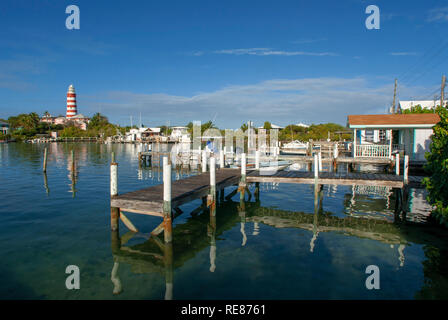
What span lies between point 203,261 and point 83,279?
9.97 ft

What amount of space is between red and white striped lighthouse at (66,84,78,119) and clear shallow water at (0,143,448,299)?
124 meters

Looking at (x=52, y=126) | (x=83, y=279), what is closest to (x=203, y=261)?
(x=83, y=279)

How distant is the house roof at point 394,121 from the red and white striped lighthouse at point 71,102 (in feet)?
411

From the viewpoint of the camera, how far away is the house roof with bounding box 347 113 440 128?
2185 cm

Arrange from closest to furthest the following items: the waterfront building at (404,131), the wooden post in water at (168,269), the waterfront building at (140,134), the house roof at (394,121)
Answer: the wooden post in water at (168,269), the house roof at (394,121), the waterfront building at (404,131), the waterfront building at (140,134)

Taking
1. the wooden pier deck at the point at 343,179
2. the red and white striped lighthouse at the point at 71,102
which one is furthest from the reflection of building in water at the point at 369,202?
the red and white striped lighthouse at the point at 71,102

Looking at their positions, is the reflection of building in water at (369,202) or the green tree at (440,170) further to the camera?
the reflection of building in water at (369,202)

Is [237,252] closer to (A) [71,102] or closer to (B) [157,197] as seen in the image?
(B) [157,197]

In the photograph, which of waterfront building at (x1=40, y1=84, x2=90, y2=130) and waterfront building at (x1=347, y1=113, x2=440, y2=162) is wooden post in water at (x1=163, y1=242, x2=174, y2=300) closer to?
waterfront building at (x1=347, y1=113, x2=440, y2=162)

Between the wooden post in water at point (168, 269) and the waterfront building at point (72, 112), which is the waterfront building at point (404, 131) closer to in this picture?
the wooden post in water at point (168, 269)

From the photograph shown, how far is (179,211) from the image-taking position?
513 inches

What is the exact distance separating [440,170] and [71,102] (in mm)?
137805

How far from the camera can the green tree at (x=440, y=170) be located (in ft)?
26.2
